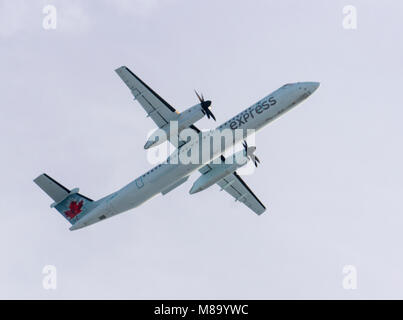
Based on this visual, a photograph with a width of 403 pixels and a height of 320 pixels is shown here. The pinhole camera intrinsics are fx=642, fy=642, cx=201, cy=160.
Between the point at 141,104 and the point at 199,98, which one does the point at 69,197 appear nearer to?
the point at 141,104

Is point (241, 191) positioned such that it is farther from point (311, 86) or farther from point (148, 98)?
point (311, 86)

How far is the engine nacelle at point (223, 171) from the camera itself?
4441 centimetres

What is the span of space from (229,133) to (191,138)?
2.79 meters

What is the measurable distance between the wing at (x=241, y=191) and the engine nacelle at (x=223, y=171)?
3528mm

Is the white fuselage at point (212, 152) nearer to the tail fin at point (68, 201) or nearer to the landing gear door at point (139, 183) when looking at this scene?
the landing gear door at point (139, 183)

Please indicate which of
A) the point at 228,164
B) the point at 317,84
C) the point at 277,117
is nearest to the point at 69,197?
the point at 228,164

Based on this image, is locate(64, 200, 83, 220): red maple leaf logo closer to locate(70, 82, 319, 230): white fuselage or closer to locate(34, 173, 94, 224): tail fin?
locate(34, 173, 94, 224): tail fin

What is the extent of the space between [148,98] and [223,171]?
23.8 feet

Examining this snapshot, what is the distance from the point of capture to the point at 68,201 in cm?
4681

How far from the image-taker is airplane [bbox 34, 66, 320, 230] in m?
41.1

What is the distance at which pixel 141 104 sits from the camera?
4284 cm

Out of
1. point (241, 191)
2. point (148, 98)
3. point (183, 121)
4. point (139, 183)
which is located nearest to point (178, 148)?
point (183, 121)

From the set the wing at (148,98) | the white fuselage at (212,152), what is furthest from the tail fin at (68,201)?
the wing at (148,98)

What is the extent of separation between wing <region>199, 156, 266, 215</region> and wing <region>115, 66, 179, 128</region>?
26.5ft
